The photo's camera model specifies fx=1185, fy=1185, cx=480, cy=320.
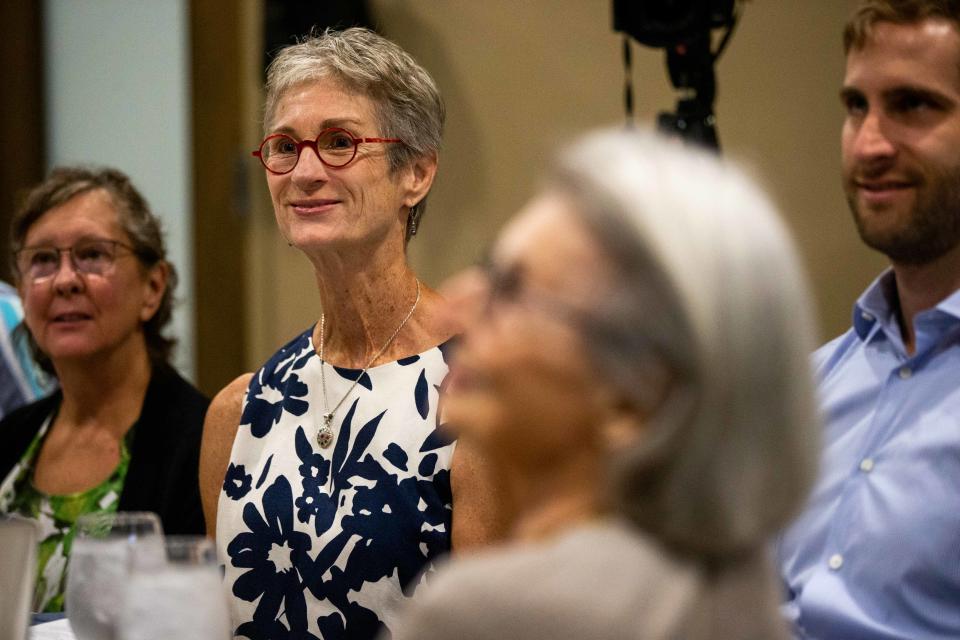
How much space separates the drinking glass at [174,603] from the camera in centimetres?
106

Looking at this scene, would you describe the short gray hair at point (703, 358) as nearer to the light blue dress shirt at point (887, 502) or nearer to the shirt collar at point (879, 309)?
the light blue dress shirt at point (887, 502)

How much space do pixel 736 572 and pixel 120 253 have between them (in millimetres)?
1992

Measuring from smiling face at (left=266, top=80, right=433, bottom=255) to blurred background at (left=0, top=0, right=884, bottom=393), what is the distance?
3.94ft

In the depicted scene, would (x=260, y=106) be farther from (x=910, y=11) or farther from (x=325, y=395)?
(x=910, y=11)

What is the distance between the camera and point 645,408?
716 millimetres

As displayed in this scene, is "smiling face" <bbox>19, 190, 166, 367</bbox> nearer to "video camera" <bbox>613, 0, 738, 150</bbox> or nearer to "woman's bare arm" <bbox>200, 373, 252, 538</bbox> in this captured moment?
"woman's bare arm" <bbox>200, 373, 252, 538</bbox>

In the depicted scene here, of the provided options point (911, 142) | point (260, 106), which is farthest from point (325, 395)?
point (260, 106)

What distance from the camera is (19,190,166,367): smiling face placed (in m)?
2.43

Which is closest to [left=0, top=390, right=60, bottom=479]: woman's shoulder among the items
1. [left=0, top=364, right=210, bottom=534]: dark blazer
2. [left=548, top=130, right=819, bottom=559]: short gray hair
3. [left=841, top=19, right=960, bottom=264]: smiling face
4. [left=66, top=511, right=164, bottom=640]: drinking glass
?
[left=0, top=364, right=210, bottom=534]: dark blazer

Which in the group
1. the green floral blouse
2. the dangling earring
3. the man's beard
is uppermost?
the man's beard

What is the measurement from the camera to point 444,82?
151 inches

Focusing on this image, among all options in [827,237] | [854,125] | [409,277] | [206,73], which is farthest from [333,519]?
[206,73]

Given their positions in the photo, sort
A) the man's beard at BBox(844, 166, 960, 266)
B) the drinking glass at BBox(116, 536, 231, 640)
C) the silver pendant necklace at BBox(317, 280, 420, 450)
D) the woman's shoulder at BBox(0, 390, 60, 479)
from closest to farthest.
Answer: the drinking glass at BBox(116, 536, 231, 640)
the man's beard at BBox(844, 166, 960, 266)
the silver pendant necklace at BBox(317, 280, 420, 450)
the woman's shoulder at BBox(0, 390, 60, 479)

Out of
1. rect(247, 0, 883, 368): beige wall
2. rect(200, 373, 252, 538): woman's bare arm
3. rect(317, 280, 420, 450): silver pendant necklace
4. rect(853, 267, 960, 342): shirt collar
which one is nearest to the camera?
rect(853, 267, 960, 342): shirt collar
